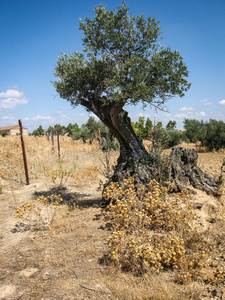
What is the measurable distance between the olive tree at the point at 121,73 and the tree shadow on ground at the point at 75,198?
1.24m

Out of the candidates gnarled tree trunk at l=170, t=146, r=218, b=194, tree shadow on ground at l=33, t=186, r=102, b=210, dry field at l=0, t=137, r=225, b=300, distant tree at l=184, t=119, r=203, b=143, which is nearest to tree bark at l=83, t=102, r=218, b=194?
gnarled tree trunk at l=170, t=146, r=218, b=194

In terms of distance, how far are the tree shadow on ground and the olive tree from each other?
124 centimetres

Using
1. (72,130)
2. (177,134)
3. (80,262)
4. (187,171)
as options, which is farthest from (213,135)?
(72,130)

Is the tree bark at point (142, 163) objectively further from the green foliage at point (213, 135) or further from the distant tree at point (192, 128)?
the distant tree at point (192, 128)

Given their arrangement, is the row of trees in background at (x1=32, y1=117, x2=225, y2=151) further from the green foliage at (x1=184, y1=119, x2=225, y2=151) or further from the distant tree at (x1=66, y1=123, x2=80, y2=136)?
the distant tree at (x1=66, y1=123, x2=80, y2=136)

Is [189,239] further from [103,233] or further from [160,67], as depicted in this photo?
[160,67]

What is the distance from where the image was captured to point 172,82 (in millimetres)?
5953

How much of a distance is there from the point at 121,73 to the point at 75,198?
4.28m

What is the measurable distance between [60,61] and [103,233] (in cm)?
489

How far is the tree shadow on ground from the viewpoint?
22.1 feet

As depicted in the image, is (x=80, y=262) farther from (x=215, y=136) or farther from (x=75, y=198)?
(x=215, y=136)

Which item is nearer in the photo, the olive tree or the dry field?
the dry field

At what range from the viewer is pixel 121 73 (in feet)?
18.2

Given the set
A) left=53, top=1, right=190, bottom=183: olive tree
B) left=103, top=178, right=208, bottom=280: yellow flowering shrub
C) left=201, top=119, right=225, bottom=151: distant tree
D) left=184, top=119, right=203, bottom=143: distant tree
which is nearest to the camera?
left=103, top=178, right=208, bottom=280: yellow flowering shrub
